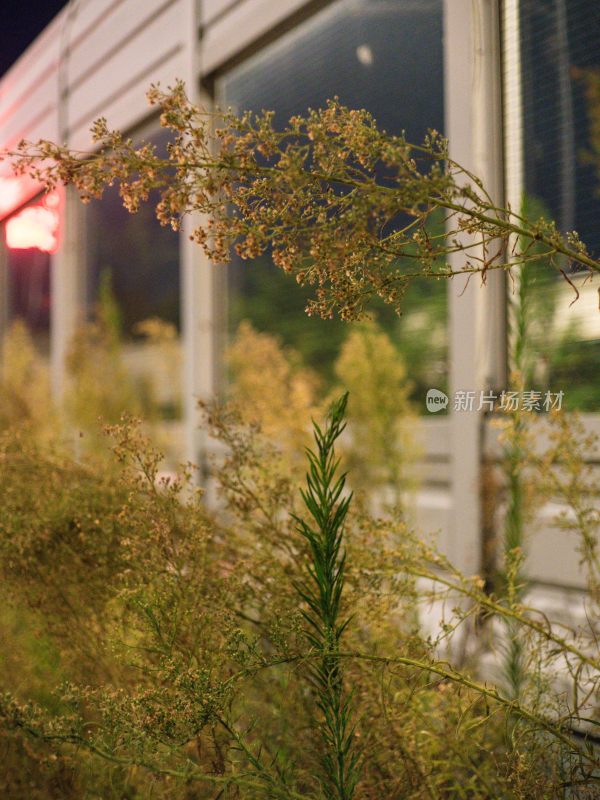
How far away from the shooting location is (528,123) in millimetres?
1314

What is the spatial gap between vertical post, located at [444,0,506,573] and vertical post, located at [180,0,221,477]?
44.2 inches

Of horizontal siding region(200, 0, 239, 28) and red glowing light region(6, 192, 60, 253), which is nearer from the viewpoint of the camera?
horizontal siding region(200, 0, 239, 28)

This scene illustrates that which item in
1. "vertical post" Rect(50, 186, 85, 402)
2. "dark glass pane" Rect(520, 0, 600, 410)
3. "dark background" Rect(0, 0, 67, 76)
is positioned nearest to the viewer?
"dark glass pane" Rect(520, 0, 600, 410)

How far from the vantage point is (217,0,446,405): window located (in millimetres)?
1687

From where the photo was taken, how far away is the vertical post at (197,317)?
2.59m

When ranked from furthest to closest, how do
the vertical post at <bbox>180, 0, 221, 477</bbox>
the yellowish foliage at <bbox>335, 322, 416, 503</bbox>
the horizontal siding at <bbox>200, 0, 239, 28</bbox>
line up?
the vertical post at <bbox>180, 0, 221, 477</bbox>, the horizontal siding at <bbox>200, 0, 239, 28</bbox>, the yellowish foliage at <bbox>335, 322, 416, 503</bbox>

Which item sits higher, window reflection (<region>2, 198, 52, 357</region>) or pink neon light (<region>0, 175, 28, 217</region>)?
pink neon light (<region>0, 175, 28, 217</region>)

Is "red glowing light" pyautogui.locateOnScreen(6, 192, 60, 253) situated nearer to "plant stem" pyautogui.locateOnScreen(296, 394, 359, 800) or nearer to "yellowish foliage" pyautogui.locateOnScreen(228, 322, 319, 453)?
"yellowish foliage" pyautogui.locateOnScreen(228, 322, 319, 453)

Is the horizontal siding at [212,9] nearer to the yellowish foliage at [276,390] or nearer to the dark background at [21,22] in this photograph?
the yellowish foliage at [276,390]

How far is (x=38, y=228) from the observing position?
3.72m

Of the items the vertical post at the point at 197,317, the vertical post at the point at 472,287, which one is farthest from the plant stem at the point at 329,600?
the vertical post at the point at 197,317

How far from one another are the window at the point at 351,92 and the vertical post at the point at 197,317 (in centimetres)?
8

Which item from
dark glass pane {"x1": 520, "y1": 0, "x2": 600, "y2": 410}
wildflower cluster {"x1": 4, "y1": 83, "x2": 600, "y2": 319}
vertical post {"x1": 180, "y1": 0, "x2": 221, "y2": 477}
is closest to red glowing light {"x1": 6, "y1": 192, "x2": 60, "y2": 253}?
vertical post {"x1": 180, "y1": 0, "x2": 221, "y2": 477}

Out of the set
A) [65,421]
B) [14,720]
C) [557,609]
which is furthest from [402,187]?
[65,421]
